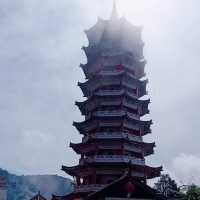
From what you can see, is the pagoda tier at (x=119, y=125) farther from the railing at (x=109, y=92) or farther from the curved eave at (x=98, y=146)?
the railing at (x=109, y=92)

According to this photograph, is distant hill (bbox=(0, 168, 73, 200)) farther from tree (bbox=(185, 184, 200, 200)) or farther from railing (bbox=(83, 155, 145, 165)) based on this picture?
tree (bbox=(185, 184, 200, 200))

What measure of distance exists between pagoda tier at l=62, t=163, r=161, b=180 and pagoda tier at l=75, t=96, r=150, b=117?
630 cm

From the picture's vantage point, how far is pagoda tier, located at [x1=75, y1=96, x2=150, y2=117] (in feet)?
115


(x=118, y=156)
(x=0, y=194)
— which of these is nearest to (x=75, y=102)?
(x=118, y=156)

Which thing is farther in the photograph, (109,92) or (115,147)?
(109,92)

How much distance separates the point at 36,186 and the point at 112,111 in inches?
2865

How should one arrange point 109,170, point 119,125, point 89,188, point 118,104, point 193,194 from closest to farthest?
1. point 193,194
2. point 89,188
3. point 109,170
4. point 119,125
5. point 118,104

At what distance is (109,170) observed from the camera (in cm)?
3145

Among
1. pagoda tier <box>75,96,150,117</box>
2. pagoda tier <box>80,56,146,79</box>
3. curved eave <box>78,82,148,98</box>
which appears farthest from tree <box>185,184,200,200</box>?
pagoda tier <box>80,56,146,79</box>

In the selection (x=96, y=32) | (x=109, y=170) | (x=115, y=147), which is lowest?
(x=109, y=170)

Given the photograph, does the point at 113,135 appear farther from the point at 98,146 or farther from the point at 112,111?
the point at 112,111

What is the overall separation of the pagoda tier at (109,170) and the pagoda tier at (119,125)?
4.09 m

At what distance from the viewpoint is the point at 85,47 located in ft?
128

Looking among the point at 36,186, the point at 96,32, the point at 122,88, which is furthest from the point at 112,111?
the point at 36,186
